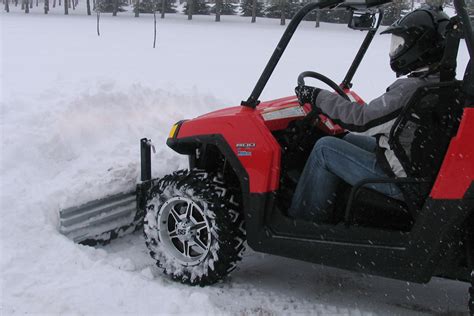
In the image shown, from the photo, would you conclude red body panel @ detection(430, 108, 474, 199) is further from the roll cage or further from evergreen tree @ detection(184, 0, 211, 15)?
evergreen tree @ detection(184, 0, 211, 15)

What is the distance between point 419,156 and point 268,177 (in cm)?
93

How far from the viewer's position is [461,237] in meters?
2.85

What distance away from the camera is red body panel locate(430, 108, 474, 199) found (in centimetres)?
259

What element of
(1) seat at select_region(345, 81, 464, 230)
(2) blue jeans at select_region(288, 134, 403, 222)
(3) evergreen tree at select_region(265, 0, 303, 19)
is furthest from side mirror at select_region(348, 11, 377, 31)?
(3) evergreen tree at select_region(265, 0, 303, 19)

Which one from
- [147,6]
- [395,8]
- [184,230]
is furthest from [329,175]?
[147,6]

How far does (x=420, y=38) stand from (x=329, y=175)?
→ 3.06 feet

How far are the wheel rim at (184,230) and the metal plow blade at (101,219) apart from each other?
767 mm

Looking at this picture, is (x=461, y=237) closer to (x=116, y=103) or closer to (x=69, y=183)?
(x=69, y=183)

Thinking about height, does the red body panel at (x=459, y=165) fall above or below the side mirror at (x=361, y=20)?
below

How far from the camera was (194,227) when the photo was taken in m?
3.69

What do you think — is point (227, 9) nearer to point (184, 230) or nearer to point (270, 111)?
point (270, 111)

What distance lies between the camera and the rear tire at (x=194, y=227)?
11.6 ft

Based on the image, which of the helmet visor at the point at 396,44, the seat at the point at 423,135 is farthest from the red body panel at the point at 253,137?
the helmet visor at the point at 396,44

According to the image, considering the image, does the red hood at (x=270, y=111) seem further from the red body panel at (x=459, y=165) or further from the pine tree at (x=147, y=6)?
the pine tree at (x=147, y=6)
